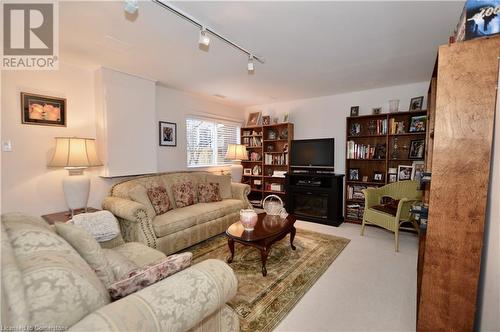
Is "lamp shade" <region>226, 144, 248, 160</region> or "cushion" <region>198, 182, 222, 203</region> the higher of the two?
"lamp shade" <region>226, 144, 248, 160</region>

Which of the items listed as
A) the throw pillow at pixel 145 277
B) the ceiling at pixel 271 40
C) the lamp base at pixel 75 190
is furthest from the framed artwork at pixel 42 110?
the throw pillow at pixel 145 277

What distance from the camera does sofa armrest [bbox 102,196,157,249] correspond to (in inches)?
96.7

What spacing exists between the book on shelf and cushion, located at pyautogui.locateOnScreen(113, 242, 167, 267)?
11.5ft

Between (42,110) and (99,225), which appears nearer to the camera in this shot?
(99,225)

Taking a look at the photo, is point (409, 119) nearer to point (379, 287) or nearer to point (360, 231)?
point (360, 231)

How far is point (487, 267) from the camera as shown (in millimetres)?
1336

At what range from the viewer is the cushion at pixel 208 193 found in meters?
3.61

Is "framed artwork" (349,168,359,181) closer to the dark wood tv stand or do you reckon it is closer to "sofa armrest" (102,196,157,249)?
the dark wood tv stand

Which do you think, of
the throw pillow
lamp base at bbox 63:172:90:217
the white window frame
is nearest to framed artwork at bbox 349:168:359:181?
the white window frame

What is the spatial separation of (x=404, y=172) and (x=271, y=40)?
305 centimetres

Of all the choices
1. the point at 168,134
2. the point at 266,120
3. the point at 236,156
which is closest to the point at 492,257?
the point at 236,156

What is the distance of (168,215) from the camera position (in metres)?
2.88

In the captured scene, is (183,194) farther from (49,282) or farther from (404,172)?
(404,172)

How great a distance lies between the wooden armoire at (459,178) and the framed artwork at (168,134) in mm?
3619
